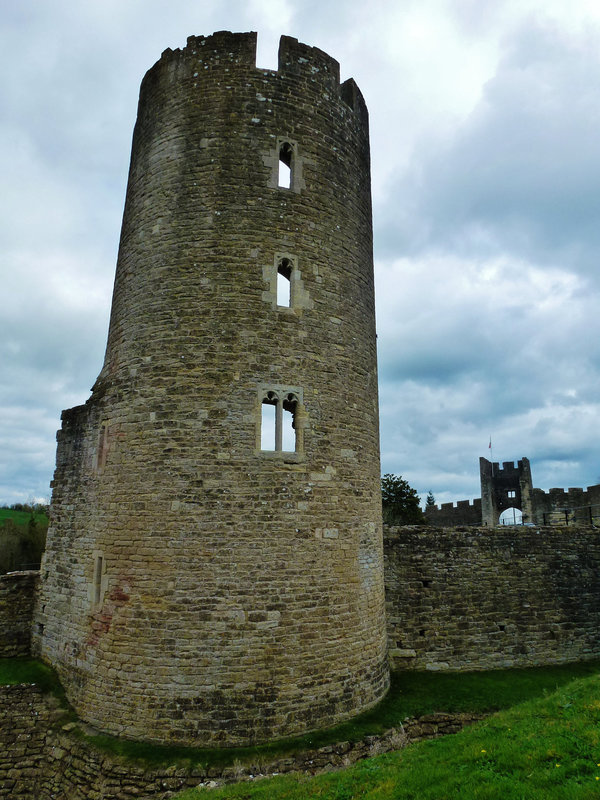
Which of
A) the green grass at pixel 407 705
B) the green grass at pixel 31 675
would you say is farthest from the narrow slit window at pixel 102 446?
the green grass at pixel 407 705

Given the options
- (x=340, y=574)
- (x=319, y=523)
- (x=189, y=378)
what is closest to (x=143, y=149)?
(x=189, y=378)

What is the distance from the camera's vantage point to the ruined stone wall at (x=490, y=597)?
546 inches

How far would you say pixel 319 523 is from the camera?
10.1 metres

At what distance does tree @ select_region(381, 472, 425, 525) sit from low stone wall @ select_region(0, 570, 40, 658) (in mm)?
25011

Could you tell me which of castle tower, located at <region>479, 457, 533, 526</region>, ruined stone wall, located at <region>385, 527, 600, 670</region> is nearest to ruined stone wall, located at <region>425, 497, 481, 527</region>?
castle tower, located at <region>479, 457, 533, 526</region>

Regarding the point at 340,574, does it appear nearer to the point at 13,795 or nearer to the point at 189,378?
the point at 189,378

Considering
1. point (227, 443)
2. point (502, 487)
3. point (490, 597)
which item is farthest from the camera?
point (502, 487)

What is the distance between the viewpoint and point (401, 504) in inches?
1380

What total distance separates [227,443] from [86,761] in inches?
228

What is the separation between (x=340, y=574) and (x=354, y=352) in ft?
15.8

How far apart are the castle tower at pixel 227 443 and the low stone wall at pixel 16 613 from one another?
0.92m

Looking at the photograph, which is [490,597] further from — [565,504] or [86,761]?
[565,504]

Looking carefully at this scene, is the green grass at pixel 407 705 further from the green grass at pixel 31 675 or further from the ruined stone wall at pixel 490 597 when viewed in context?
the green grass at pixel 31 675

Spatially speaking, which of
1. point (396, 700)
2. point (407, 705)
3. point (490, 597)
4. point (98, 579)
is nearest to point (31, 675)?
point (98, 579)
